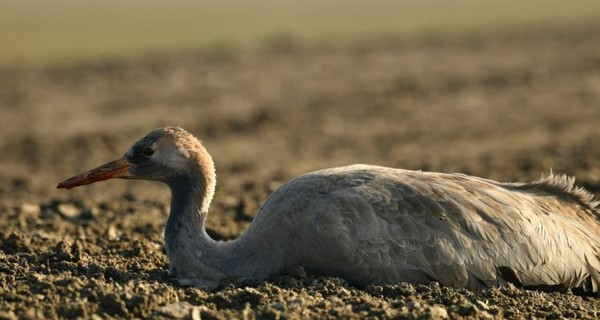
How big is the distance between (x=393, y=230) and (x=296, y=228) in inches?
27.8

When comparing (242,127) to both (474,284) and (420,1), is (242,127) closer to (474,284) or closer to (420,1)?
(474,284)

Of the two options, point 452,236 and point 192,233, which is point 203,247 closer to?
point 192,233

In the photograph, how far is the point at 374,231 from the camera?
24.9 feet

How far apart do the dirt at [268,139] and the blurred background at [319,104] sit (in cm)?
6

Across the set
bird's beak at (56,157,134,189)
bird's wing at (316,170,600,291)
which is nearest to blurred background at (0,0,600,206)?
bird's wing at (316,170,600,291)

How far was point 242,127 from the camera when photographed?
61.0 feet

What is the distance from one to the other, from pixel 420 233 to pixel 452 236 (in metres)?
0.24

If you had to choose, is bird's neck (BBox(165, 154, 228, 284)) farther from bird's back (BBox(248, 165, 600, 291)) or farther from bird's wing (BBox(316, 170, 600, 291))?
bird's wing (BBox(316, 170, 600, 291))

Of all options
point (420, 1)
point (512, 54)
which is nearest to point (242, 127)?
point (512, 54)

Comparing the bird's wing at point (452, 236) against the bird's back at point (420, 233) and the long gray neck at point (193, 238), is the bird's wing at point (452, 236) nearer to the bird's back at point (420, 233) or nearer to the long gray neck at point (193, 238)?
the bird's back at point (420, 233)

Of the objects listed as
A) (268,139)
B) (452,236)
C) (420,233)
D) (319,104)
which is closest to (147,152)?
(420,233)

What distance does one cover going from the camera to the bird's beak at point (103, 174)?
8141 millimetres

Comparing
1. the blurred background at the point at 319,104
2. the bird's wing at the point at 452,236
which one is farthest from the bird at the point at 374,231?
the blurred background at the point at 319,104

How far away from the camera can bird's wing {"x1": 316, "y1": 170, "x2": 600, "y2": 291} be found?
758cm
